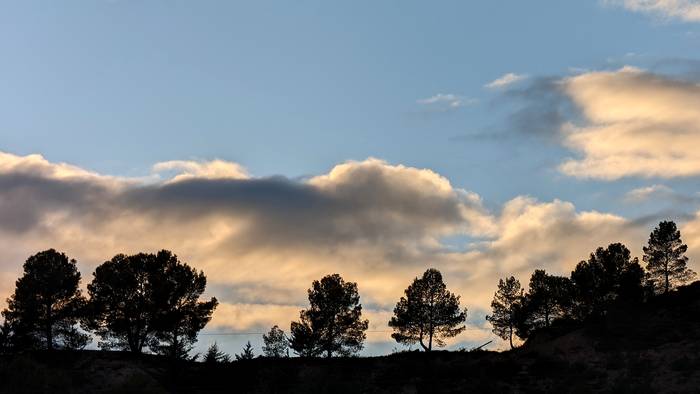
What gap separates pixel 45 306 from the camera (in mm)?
81562

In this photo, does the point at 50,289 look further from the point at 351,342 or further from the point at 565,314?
the point at 565,314

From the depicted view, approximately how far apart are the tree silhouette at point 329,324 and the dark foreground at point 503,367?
15.8 metres

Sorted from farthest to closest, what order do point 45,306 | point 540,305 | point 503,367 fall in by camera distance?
1. point 540,305
2. point 45,306
3. point 503,367

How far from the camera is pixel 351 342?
90125mm

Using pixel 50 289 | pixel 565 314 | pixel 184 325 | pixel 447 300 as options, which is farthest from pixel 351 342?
pixel 50 289

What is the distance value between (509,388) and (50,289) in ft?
165

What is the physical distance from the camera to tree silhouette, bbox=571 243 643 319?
291 feet

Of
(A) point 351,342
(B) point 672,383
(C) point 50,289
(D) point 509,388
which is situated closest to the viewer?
(B) point 672,383

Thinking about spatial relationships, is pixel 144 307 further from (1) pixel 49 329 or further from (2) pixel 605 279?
(2) pixel 605 279

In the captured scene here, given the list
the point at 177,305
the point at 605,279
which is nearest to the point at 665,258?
the point at 605,279

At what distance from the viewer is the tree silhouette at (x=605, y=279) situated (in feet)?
291

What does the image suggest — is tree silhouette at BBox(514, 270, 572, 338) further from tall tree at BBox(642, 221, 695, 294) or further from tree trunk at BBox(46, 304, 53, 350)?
tree trunk at BBox(46, 304, 53, 350)

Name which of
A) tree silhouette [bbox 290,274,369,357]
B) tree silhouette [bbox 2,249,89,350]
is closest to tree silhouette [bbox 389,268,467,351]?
tree silhouette [bbox 290,274,369,357]

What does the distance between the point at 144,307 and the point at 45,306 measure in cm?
1088
